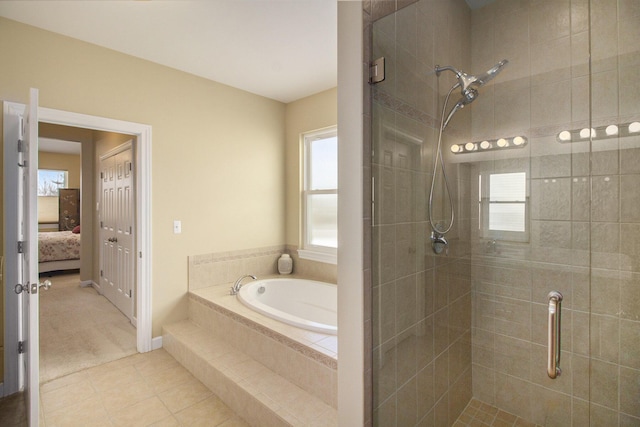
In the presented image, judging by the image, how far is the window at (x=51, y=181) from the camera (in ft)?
25.3

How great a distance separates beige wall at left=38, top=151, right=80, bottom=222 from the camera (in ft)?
25.3

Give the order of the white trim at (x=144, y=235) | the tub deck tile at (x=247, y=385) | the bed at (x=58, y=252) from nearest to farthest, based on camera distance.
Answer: the tub deck tile at (x=247, y=385), the white trim at (x=144, y=235), the bed at (x=58, y=252)

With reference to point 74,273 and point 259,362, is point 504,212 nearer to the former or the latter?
point 259,362

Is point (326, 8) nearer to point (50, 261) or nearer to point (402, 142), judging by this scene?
point (402, 142)

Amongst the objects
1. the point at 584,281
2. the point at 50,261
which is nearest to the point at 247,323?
the point at 584,281

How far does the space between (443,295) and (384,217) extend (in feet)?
1.87

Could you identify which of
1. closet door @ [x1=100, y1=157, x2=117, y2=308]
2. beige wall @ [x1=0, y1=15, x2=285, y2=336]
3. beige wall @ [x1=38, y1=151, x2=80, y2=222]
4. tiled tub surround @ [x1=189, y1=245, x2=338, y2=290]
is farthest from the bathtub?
beige wall @ [x1=38, y1=151, x2=80, y2=222]

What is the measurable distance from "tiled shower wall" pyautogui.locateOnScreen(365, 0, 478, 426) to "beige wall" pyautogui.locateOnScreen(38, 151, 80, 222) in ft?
30.5

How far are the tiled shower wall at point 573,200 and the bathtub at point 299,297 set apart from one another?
5.96ft

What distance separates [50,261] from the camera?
18.0 feet

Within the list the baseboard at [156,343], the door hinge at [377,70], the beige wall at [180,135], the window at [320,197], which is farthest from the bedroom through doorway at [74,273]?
the door hinge at [377,70]

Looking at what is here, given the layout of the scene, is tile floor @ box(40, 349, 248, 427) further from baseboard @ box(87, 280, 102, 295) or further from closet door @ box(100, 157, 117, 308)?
baseboard @ box(87, 280, 102, 295)

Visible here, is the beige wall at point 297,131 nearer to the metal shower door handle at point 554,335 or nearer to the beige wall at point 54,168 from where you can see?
the metal shower door handle at point 554,335

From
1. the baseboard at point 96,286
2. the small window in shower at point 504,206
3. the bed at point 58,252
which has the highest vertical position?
the small window in shower at point 504,206
